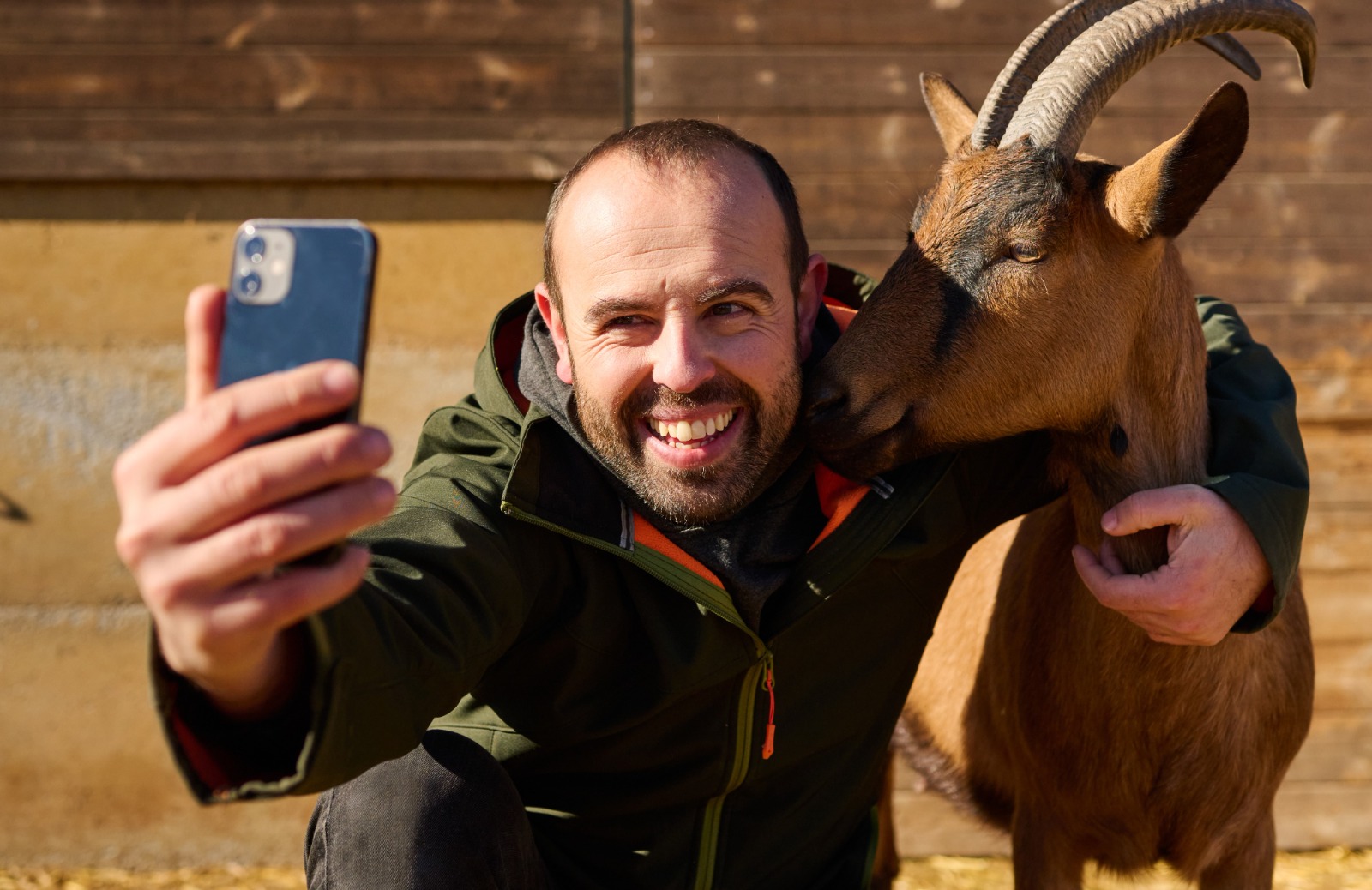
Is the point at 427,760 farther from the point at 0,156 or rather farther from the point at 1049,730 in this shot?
the point at 0,156

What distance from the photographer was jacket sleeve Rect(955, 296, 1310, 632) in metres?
2.09

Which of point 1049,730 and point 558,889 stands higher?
point 1049,730

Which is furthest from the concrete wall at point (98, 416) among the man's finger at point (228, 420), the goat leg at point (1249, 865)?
the man's finger at point (228, 420)

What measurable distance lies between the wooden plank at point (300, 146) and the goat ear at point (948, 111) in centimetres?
147

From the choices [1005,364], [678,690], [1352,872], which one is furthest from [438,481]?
[1352,872]

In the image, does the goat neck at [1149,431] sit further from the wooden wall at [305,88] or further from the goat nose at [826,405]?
the wooden wall at [305,88]

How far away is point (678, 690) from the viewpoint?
204 centimetres

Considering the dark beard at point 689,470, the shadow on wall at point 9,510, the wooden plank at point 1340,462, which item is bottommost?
the shadow on wall at point 9,510

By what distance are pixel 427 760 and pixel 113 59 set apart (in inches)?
122

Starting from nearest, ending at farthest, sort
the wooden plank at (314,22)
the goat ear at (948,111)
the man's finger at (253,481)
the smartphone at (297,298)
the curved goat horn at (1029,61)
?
the man's finger at (253,481), the smartphone at (297,298), the curved goat horn at (1029,61), the goat ear at (948,111), the wooden plank at (314,22)

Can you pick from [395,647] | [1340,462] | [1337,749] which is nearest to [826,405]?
[395,647]

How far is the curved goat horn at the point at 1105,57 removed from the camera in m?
2.19

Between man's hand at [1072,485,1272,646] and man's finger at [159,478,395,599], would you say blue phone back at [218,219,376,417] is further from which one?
man's hand at [1072,485,1272,646]

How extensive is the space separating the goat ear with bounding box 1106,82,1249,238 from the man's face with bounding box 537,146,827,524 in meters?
0.68
